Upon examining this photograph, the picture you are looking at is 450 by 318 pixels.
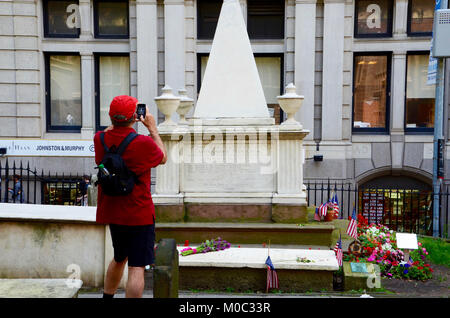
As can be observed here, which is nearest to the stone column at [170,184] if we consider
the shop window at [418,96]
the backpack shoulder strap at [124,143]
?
the backpack shoulder strap at [124,143]

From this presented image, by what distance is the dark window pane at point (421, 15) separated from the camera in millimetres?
15539

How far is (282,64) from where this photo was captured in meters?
16.2

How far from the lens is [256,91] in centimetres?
836

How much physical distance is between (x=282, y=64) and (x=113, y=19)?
6234mm

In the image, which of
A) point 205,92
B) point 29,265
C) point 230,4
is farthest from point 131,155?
point 230,4

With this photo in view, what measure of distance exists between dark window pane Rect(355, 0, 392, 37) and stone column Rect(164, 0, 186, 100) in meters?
5.99

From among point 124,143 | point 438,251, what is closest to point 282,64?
point 438,251

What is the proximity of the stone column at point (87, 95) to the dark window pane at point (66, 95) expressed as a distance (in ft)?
2.12

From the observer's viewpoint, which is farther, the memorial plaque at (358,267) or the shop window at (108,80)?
the shop window at (108,80)

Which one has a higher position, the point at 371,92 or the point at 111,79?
the point at 111,79

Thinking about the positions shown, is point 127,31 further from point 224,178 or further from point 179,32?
point 224,178

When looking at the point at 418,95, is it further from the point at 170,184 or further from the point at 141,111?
the point at 141,111

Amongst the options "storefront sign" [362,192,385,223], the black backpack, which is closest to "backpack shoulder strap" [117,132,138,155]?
the black backpack

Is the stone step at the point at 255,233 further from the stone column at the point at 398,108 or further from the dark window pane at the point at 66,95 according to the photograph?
the dark window pane at the point at 66,95
